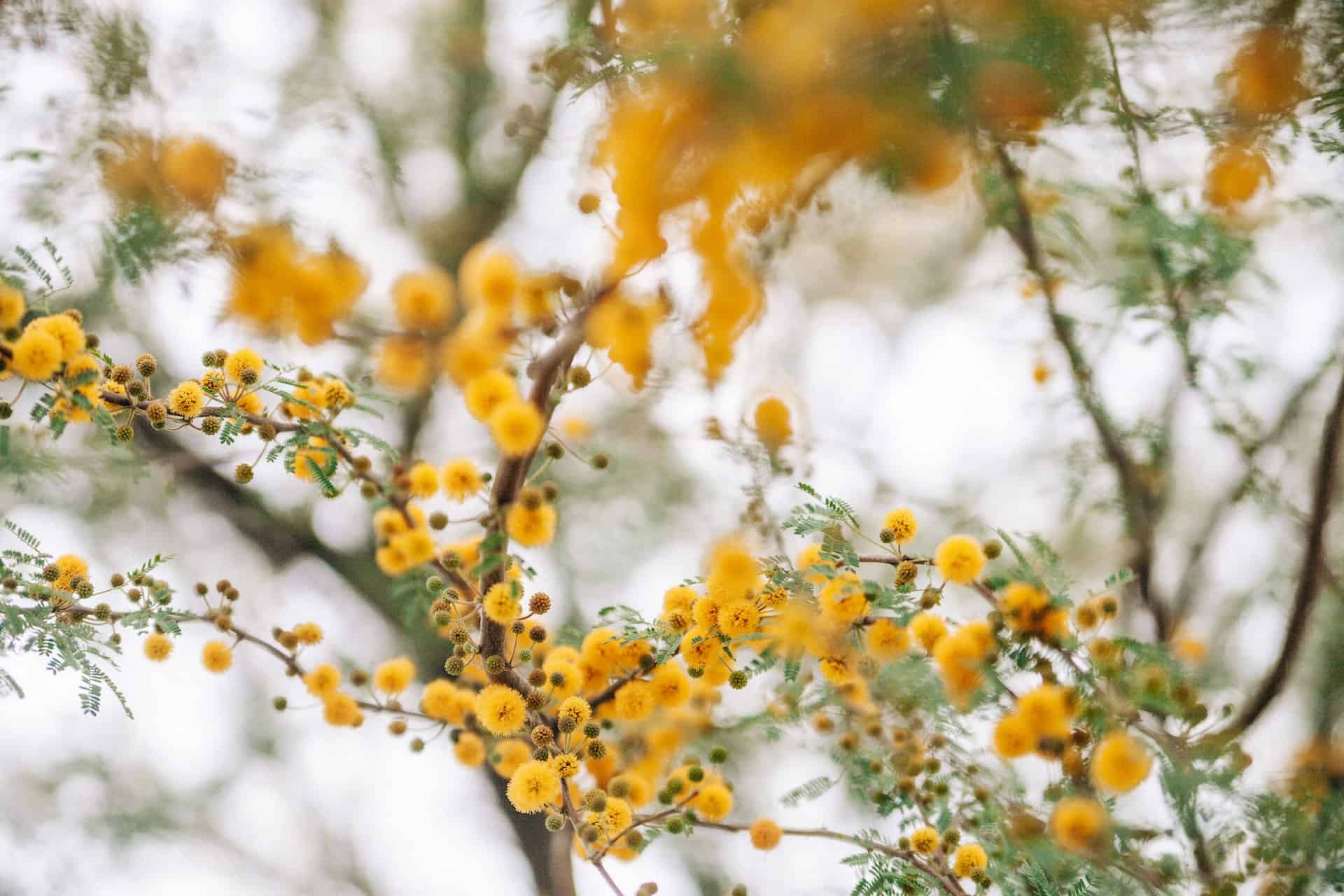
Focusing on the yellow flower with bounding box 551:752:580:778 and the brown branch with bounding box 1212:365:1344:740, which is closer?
the yellow flower with bounding box 551:752:580:778

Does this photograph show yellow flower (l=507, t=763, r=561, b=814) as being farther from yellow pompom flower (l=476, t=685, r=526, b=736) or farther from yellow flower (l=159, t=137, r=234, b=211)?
yellow flower (l=159, t=137, r=234, b=211)

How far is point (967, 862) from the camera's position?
1.13m

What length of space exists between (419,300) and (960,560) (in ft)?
2.79

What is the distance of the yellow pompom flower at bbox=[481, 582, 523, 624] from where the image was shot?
980 millimetres

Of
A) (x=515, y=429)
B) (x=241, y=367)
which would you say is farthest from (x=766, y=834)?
(x=241, y=367)

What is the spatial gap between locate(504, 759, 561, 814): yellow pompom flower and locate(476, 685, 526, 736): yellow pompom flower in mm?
60

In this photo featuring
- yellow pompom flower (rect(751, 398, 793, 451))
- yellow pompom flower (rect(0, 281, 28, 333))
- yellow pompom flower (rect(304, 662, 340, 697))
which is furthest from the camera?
yellow pompom flower (rect(751, 398, 793, 451))

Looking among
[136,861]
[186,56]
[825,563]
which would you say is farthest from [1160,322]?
[136,861]

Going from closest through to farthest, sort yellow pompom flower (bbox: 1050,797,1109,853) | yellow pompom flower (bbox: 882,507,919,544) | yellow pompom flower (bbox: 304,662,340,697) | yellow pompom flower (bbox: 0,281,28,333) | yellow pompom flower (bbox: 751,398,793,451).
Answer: yellow pompom flower (bbox: 0,281,28,333), yellow pompom flower (bbox: 1050,797,1109,853), yellow pompom flower (bbox: 882,507,919,544), yellow pompom flower (bbox: 304,662,340,697), yellow pompom flower (bbox: 751,398,793,451)

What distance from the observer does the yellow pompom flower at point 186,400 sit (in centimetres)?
105

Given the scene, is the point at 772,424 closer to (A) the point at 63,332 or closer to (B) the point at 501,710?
(B) the point at 501,710

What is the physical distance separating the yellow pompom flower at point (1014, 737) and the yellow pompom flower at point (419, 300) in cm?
98

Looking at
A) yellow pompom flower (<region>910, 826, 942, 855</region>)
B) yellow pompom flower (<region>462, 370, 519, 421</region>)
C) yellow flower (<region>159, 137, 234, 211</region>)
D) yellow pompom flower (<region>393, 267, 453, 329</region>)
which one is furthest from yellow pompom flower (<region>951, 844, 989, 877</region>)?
yellow flower (<region>159, 137, 234, 211</region>)

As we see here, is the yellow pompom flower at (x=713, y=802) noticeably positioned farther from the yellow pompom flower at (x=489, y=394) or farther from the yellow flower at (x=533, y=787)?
the yellow pompom flower at (x=489, y=394)
